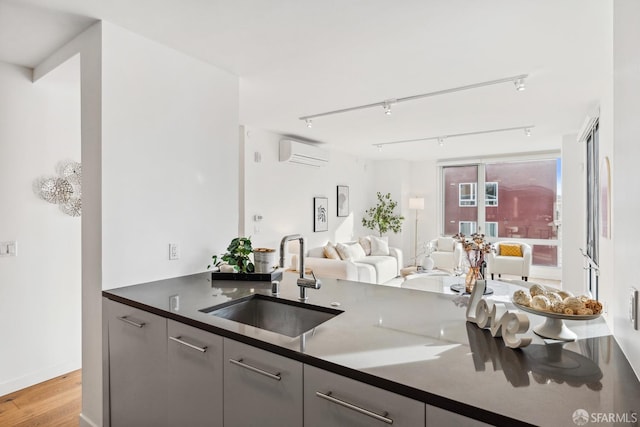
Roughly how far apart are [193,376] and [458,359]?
105 cm

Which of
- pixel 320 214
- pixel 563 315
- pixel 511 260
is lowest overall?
pixel 511 260

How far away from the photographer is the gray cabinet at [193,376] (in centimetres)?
138

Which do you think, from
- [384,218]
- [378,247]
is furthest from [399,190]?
[378,247]

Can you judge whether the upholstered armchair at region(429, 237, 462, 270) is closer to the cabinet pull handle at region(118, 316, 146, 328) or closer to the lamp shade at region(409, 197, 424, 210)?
the lamp shade at region(409, 197, 424, 210)

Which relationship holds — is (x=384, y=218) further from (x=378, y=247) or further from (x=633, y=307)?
(x=633, y=307)

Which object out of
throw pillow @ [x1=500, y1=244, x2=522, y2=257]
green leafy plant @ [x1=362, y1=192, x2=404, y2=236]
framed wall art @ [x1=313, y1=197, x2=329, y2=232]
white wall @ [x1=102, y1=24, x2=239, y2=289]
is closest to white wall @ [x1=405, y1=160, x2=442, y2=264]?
green leafy plant @ [x1=362, y1=192, x2=404, y2=236]

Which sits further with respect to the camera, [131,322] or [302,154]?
[302,154]

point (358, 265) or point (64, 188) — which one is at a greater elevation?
point (64, 188)

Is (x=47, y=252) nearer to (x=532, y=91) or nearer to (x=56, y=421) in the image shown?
(x=56, y=421)

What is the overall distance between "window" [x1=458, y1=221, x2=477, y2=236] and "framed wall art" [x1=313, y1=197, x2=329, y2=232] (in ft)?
10.9

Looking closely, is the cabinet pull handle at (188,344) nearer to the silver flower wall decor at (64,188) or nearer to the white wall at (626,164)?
the white wall at (626,164)

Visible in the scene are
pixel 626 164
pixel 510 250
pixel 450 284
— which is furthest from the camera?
pixel 510 250

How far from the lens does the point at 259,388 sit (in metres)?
1.24

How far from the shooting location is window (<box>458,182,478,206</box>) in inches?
305
